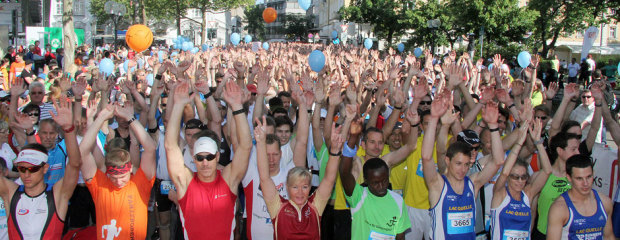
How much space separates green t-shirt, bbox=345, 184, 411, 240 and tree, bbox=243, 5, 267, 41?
323 feet

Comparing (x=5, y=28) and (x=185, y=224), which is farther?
(x=5, y=28)

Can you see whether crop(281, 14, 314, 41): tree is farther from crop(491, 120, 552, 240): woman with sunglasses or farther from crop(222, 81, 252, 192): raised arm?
crop(222, 81, 252, 192): raised arm

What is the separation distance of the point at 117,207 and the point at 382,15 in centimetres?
3125

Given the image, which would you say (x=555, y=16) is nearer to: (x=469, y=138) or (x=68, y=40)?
(x=68, y=40)

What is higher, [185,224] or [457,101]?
[457,101]

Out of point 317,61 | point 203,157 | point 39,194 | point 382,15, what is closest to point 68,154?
point 39,194

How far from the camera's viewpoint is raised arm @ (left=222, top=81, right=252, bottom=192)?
399cm

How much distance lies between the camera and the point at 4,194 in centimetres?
412

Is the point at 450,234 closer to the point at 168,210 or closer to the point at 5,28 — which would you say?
the point at 168,210

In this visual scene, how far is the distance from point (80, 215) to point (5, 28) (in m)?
22.4

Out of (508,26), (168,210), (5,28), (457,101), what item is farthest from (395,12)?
(168,210)

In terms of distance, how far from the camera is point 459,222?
4.26 metres

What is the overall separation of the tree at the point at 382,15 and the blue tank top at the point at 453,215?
28.9 metres

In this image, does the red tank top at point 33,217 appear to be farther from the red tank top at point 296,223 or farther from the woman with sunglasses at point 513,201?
the woman with sunglasses at point 513,201
